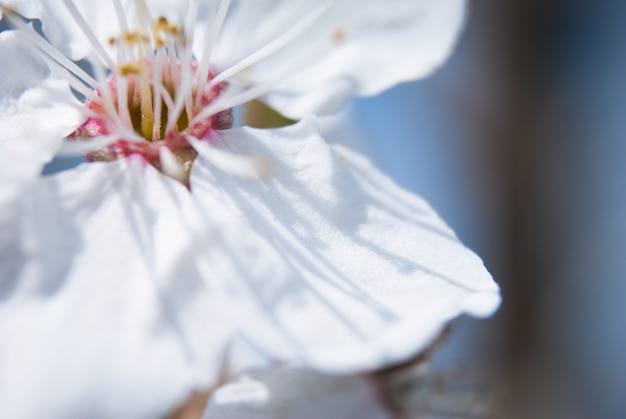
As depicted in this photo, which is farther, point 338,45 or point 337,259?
point 338,45

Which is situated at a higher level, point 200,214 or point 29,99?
point 29,99

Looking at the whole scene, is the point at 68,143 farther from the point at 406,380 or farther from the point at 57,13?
the point at 406,380

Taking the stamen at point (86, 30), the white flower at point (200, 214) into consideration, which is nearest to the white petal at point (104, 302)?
the white flower at point (200, 214)

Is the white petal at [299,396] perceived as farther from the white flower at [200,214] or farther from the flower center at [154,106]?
the flower center at [154,106]

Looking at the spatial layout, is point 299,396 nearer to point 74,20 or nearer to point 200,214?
point 200,214

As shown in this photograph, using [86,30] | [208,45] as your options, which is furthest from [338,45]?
[86,30]

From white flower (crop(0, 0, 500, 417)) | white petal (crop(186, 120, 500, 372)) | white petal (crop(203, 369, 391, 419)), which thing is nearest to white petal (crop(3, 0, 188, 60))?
white flower (crop(0, 0, 500, 417))

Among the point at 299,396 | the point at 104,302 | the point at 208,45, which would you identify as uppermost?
the point at 208,45
